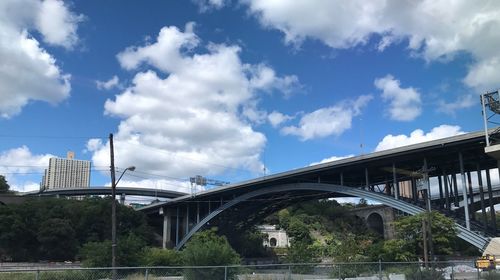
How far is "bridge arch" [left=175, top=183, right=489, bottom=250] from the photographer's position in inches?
1856

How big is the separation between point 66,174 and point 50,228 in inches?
→ 2198

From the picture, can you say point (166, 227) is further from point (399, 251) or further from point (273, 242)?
point (399, 251)

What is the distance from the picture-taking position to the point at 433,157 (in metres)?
52.7

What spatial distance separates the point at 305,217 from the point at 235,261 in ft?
349

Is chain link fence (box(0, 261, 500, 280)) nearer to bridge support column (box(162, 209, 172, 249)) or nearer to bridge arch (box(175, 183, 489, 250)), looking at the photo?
bridge arch (box(175, 183, 489, 250))

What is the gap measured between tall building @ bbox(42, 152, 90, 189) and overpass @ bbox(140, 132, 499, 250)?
20446mm

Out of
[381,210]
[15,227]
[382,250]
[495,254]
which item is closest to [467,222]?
[495,254]

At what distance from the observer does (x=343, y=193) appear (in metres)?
62.9

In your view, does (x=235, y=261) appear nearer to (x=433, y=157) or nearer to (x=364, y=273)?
(x=364, y=273)

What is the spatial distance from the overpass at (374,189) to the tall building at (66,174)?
67.1 ft

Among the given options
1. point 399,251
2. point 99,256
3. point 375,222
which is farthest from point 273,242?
point 99,256

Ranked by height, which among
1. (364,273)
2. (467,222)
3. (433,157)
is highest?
(433,157)

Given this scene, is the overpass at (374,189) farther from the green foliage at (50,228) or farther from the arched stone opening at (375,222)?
the arched stone opening at (375,222)

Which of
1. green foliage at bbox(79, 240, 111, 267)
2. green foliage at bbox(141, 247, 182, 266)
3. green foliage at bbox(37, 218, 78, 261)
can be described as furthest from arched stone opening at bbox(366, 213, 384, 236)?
green foliage at bbox(79, 240, 111, 267)
